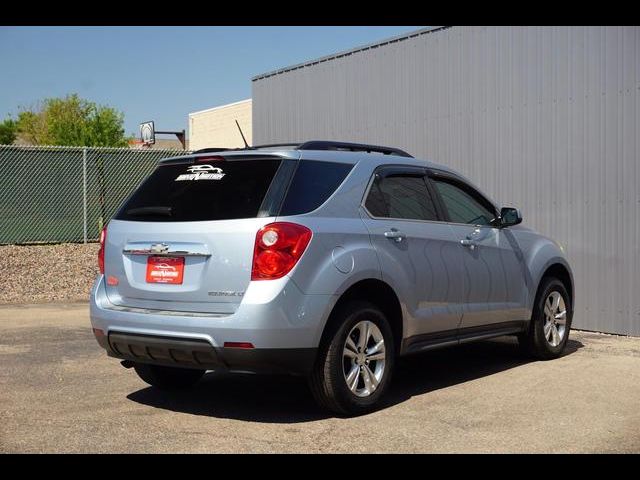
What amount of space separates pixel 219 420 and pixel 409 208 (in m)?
2.18

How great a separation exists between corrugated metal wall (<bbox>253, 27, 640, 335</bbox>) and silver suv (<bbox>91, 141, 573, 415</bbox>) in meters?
3.58

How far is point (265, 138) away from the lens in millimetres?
16328

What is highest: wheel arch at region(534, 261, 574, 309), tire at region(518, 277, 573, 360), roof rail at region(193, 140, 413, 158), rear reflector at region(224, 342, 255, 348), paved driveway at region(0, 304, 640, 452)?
roof rail at region(193, 140, 413, 158)

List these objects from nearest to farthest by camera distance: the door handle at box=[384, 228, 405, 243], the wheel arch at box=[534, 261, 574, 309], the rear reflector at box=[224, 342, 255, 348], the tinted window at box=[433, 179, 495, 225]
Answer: the rear reflector at box=[224, 342, 255, 348] → the door handle at box=[384, 228, 405, 243] → the tinted window at box=[433, 179, 495, 225] → the wheel arch at box=[534, 261, 574, 309]

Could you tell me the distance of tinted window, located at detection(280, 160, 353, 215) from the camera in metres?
5.90

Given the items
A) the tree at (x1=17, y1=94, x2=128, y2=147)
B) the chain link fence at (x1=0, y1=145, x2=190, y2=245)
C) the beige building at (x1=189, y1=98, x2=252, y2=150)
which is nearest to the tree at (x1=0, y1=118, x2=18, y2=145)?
the tree at (x1=17, y1=94, x2=128, y2=147)

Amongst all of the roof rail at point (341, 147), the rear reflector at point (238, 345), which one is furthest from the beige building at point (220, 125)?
the rear reflector at point (238, 345)

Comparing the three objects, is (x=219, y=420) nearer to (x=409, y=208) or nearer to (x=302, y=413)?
(x=302, y=413)

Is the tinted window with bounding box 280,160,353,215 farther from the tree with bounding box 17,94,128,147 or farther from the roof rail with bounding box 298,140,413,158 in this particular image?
the tree with bounding box 17,94,128,147

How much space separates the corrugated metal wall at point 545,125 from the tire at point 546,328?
175 cm

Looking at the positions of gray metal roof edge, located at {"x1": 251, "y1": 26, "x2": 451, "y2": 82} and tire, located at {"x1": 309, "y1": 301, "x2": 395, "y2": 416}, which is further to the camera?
gray metal roof edge, located at {"x1": 251, "y1": 26, "x2": 451, "y2": 82}

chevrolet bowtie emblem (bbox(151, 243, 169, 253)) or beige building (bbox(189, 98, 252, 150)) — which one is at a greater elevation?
beige building (bbox(189, 98, 252, 150))

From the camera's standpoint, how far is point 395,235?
6.53m
